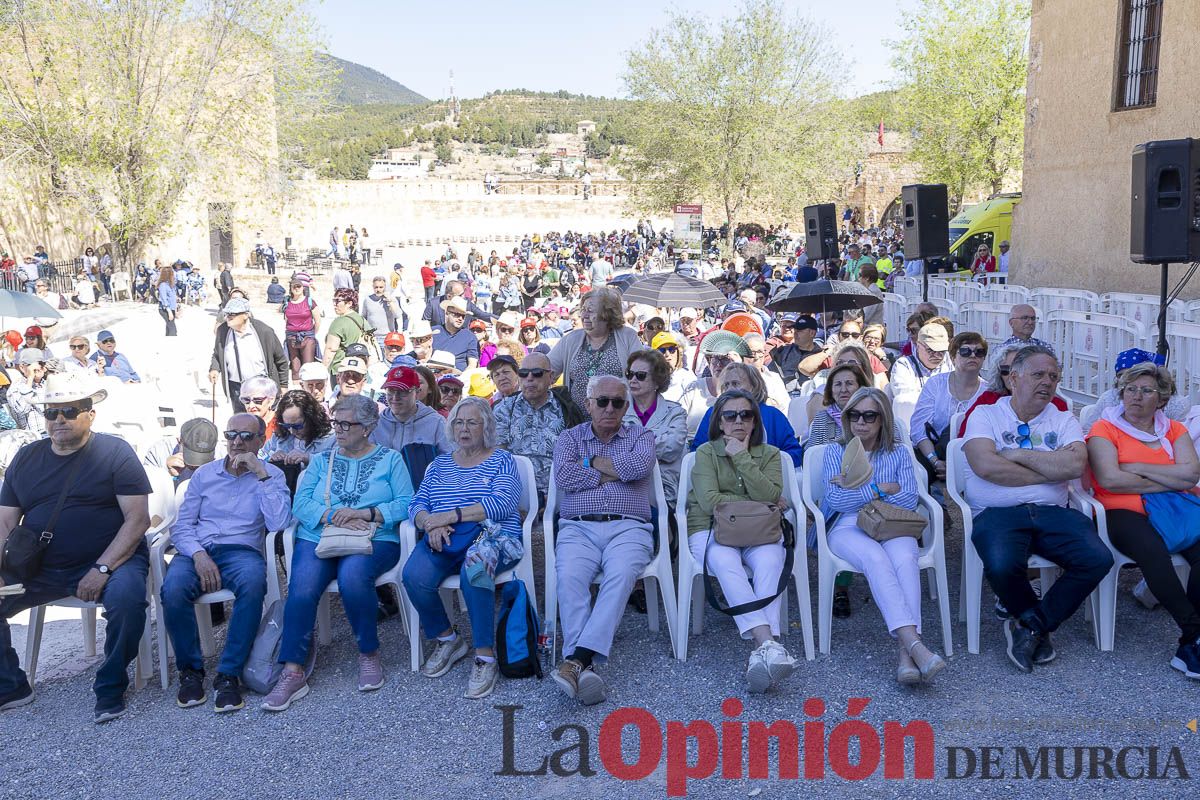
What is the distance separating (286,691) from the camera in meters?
4.21

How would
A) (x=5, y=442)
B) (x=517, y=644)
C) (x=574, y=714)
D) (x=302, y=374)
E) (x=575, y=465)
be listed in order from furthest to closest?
(x=5, y=442) < (x=302, y=374) < (x=575, y=465) < (x=517, y=644) < (x=574, y=714)

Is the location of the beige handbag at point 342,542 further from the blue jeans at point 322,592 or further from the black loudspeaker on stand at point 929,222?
the black loudspeaker on stand at point 929,222

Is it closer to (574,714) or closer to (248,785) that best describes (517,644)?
(574,714)

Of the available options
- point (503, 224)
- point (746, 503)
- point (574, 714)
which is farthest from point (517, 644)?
point (503, 224)

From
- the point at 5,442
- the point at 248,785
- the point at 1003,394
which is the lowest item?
the point at 248,785

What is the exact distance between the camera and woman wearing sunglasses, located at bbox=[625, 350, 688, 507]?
16.8ft

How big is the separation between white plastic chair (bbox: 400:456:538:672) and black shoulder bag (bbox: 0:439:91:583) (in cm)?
147

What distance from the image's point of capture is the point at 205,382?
12836 mm

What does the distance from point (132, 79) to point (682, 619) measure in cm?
1828

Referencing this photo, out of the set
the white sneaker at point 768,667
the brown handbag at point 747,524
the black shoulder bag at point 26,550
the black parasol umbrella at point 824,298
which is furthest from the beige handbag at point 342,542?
the black parasol umbrella at point 824,298

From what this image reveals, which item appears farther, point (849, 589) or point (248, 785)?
point (849, 589)

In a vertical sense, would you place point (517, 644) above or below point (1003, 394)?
below

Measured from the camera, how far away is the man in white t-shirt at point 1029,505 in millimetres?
4227

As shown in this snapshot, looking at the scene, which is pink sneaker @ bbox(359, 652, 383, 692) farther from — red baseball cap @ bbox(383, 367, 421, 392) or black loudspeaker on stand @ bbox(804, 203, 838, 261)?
black loudspeaker on stand @ bbox(804, 203, 838, 261)
